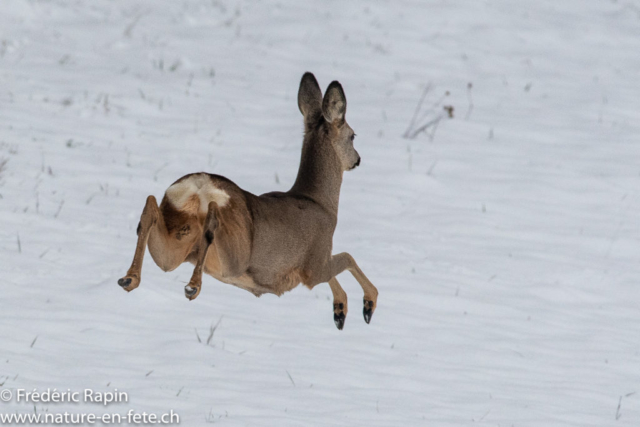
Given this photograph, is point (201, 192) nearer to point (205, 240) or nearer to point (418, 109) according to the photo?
point (205, 240)

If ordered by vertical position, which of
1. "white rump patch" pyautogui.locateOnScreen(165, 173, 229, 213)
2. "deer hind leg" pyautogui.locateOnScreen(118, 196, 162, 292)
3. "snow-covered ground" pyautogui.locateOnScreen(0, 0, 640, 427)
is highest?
"white rump patch" pyautogui.locateOnScreen(165, 173, 229, 213)

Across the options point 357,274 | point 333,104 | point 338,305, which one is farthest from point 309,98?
point 338,305

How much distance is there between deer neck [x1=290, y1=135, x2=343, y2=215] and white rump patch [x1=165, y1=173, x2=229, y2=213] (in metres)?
1.27

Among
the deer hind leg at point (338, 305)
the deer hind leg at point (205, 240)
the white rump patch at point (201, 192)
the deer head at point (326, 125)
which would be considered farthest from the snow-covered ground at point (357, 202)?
the deer hind leg at point (205, 240)

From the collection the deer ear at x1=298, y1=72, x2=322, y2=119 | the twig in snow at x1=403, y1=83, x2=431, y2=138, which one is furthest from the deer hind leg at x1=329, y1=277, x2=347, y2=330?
the twig in snow at x1=403, y1=83, x2=431, y2=138

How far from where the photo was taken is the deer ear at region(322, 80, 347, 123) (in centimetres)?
531

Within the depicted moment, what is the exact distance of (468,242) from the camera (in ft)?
32.1

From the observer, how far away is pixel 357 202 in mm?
10375

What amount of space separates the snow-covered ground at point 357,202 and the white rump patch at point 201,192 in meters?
1.75

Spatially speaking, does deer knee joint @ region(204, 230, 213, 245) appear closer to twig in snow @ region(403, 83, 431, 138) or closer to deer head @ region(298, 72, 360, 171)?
deer head @ region(298, 72, 360, 171)

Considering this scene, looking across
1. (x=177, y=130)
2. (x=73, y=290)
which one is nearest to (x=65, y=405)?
(x=73, y=290)

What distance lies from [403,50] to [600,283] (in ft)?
22.9

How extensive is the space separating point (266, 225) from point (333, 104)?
1.08 m

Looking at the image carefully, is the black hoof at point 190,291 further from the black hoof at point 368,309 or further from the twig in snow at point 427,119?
the twig in snow at point 427,119
